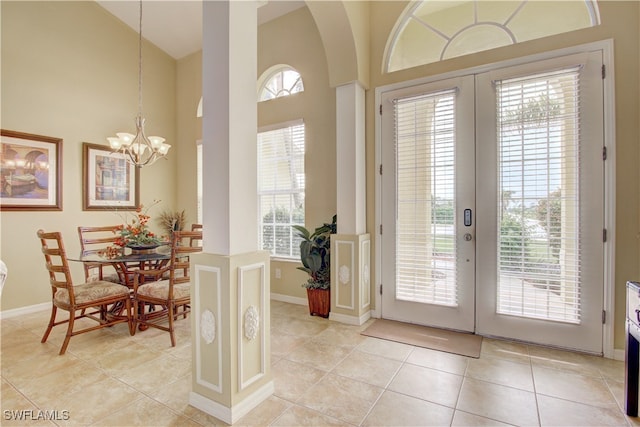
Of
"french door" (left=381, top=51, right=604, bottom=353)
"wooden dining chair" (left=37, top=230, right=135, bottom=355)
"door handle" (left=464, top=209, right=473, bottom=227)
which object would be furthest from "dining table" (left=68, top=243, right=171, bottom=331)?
"door handle" (left=464, top=209, right=473, bottom=227)

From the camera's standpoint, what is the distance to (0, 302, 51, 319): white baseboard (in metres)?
3.59

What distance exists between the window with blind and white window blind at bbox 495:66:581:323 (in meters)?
2.31

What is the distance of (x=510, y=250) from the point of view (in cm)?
282

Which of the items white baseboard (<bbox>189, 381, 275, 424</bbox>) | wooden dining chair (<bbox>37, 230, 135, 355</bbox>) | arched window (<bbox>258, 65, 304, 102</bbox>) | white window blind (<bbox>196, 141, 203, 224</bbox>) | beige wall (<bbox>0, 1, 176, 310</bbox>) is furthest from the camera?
white window blind (<bbox>196, 141, 203, 224</bbox>)

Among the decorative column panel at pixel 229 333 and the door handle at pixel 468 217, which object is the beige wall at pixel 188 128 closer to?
the decorative column panel at pixel 229 333

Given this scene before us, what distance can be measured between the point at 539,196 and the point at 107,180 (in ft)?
17.4

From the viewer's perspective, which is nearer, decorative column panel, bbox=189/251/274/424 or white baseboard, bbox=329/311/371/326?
decorative column panel, bbox=189/251/274/424

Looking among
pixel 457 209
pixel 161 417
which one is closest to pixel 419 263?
pixel 457 209

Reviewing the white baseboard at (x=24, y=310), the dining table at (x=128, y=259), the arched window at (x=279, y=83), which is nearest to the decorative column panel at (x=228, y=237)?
the dining table at (x=128, y=259)

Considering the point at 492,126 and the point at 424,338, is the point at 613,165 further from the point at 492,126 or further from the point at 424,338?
the point at 424,338

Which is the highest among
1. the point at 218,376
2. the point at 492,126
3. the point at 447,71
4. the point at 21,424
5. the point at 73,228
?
the point at 447,71

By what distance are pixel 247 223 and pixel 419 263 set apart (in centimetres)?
202

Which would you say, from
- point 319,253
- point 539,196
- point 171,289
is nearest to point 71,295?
point 171,289

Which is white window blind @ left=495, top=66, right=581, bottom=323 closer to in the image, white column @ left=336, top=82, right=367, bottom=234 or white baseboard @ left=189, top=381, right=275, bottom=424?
white column @ left=336, top=82, right=367, bottom=234
